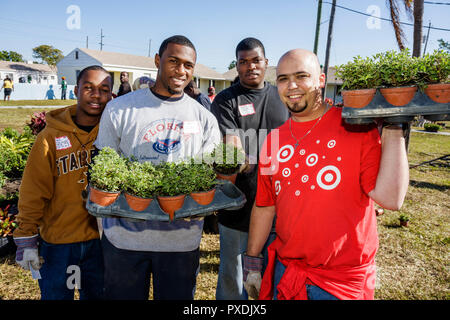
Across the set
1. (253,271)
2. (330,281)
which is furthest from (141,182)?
(330,281)

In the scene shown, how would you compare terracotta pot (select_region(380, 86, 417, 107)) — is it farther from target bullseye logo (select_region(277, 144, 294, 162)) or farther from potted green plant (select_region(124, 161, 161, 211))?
potted green plant (select_region(124, 161, 161, 211))

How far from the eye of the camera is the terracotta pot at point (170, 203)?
202 cm

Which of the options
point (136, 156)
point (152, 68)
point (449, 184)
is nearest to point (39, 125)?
point (136, 156)

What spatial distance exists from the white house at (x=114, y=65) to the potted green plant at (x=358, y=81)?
37.9 m

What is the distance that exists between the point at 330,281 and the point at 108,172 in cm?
159

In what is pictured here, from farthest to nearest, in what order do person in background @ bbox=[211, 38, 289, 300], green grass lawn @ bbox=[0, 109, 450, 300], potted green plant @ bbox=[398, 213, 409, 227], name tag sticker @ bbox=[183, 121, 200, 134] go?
1. potted green plant @ bbox=[398, 213, 409, 227]
2. green grass lawn @ bbox=[0, 109, 450, 300]
3. person in background @ bbox=[211, 38, 289, 300]
4. name tag sticker @ bbox=[183, 121, 200, 134]

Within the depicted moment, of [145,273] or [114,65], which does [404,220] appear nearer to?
[145,273]

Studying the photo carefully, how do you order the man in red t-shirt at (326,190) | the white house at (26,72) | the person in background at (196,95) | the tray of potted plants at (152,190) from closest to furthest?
the man in red t-shirt at (326,190) → the tray of potted plants at (152,190) → the person in background at (196,95) → the white house at (26,72)

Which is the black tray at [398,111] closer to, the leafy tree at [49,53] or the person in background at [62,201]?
the person in background at [62,201]

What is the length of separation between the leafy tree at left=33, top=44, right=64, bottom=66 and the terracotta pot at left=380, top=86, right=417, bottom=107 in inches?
2845

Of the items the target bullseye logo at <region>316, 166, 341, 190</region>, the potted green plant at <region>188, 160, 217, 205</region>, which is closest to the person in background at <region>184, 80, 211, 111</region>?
the potted green plant at <region>188, 160, 217, 205</region>

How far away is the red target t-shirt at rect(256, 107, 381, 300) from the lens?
178 centimetres

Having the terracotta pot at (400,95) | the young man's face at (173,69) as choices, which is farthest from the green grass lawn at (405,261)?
the terracotta pot at (400,95)

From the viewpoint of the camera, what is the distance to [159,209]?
2039 mm
